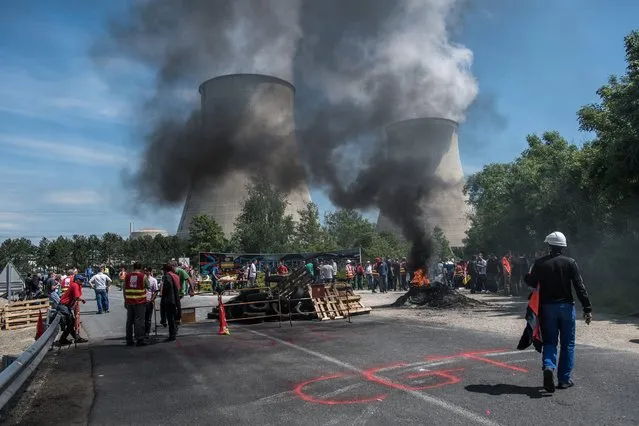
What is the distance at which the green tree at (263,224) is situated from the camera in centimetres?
3847

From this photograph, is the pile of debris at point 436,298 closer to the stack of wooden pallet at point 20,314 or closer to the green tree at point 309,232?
the stack of wooden pallet at point 20,314

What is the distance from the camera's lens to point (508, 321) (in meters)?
11.1

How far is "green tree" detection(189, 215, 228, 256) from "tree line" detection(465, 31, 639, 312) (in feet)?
72.7

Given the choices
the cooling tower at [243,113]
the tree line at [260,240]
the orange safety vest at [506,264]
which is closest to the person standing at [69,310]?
the orange safety vest at [506,264]

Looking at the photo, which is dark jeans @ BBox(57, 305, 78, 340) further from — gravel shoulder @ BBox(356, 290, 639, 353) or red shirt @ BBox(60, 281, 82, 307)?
gravel shoulder @ BBox(356, 290, 639, 353)

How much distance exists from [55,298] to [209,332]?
7.08 meters

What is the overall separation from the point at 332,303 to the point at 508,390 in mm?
8252

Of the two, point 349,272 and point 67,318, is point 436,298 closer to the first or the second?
point 67,318

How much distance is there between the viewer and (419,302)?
15070 millimetres

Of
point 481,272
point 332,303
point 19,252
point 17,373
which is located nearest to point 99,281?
point 332,303

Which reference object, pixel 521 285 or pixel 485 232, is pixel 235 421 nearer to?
pixel 521 285

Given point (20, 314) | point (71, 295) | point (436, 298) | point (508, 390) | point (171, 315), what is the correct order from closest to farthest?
point (508, 390) < point (171, 315) < point (71, 295) < point (436, 298) < point (20, 314)

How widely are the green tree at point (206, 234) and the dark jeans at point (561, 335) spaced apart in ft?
121

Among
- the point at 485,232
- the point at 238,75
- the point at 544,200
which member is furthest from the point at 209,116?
the point at 544,200
